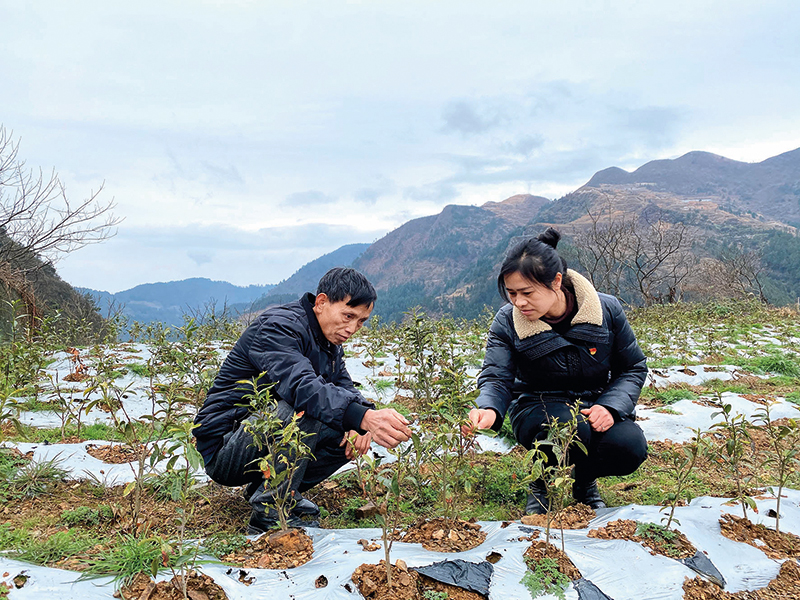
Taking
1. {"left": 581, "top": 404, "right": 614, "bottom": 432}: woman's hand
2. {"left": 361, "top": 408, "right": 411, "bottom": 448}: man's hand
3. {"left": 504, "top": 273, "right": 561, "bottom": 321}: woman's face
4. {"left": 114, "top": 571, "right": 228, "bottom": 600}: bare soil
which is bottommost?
{"left": 114, "top": 571, "right": 228, "bottom": 600}: bare soil

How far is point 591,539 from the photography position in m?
2.17

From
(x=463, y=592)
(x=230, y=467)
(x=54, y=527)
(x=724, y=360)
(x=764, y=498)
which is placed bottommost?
(x=724, y=360)

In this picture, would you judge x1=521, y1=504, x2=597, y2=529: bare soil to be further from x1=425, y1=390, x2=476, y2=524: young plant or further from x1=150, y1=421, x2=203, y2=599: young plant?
x1=150, y1=421, x2=203, y2=599: young plant

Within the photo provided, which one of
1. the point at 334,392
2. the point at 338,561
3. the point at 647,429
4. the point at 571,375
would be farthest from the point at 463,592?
the point at 647,429

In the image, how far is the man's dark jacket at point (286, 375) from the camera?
2.25m

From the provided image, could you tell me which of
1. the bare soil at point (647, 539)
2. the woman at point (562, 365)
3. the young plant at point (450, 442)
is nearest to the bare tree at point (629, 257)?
the woman at point (562, 365)

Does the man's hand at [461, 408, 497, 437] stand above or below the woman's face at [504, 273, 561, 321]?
below

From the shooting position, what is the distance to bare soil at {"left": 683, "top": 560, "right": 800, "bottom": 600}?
72.6 inches

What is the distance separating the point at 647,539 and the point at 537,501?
704 mm

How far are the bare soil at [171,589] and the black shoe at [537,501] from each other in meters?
1.67

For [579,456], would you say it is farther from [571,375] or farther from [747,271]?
[747,271]

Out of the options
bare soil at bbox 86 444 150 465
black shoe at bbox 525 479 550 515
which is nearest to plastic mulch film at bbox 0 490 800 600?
black shoe at bbox 525 479 550 515

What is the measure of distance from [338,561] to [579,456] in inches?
59.8

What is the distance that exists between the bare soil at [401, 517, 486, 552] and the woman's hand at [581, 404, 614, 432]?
826 millimetres
